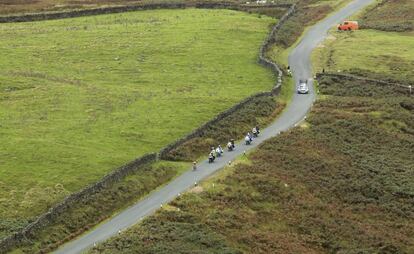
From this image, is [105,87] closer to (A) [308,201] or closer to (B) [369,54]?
(A) [308,201]

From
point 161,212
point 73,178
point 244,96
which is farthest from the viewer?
point 244,96

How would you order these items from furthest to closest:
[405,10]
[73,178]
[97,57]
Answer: [405,10], [97,57], [73,178]

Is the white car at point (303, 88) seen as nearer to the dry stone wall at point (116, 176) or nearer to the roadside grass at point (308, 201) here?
the dry stone wall at point (116, 176)

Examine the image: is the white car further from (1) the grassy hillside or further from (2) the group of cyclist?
(2) the group of cyclist

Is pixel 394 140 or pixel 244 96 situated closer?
pixel 394 140

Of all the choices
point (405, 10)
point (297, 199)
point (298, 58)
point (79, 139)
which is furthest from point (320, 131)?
point (405, 10)

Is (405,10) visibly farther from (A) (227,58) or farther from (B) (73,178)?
(B) (73,178)

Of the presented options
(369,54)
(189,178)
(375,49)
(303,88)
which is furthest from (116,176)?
(375,49)

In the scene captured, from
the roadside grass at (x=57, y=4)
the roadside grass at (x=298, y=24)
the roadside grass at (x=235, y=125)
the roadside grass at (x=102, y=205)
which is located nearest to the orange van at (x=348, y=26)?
the roadside grass at (x=298, y=24)
